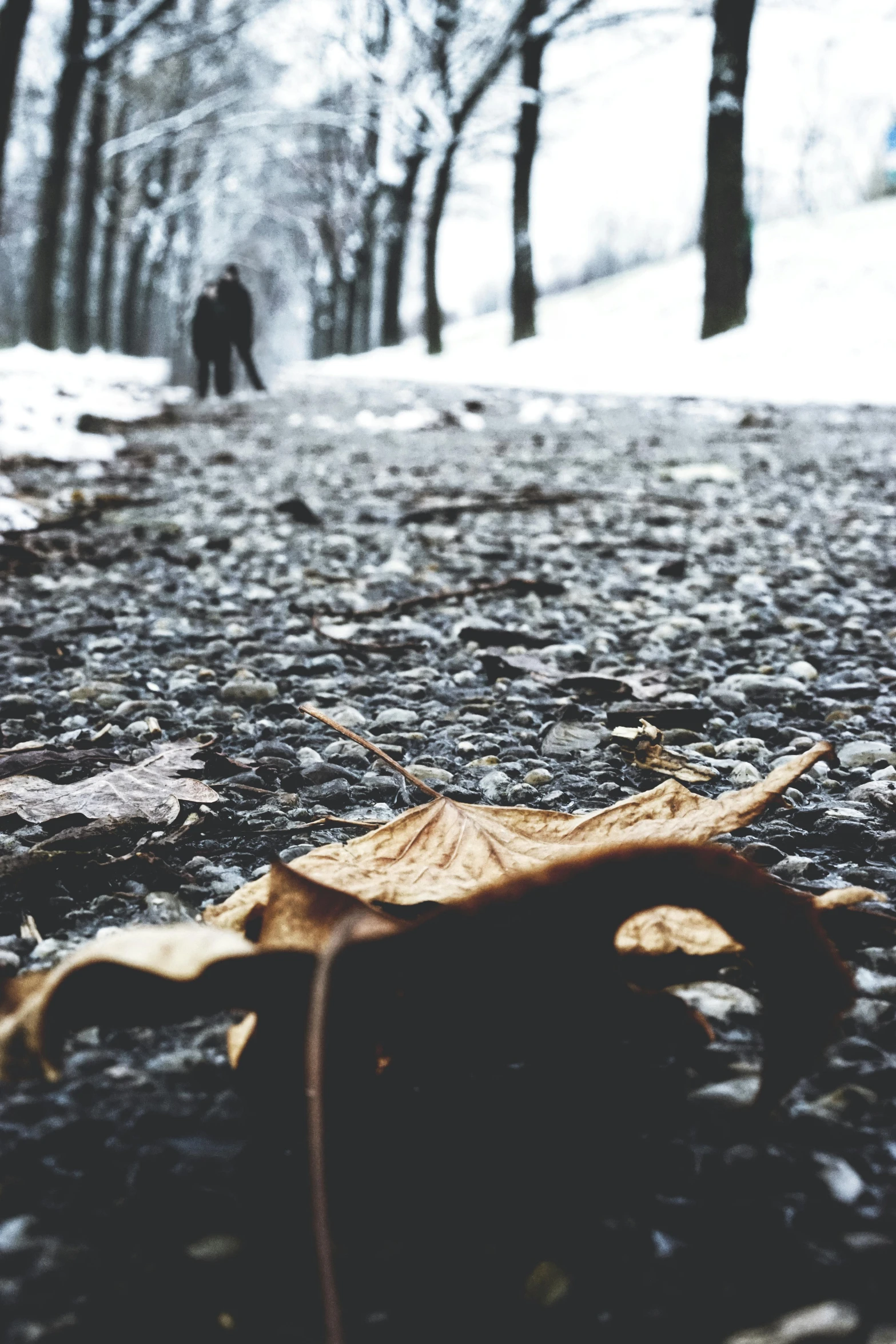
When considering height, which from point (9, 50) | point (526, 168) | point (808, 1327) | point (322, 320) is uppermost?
point (322, 320)

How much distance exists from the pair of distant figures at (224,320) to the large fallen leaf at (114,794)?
838 centimetres

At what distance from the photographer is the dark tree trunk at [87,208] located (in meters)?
17.8

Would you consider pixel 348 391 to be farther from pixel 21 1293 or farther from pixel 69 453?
pixel 21 1293

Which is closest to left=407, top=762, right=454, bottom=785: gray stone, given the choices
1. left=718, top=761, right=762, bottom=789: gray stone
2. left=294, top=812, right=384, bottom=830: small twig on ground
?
left=294, top=812, right=384, bottom=830: small twig on ground

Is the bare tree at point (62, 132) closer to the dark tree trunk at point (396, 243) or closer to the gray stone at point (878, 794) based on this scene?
the dark tree trunk at point (396, 243)

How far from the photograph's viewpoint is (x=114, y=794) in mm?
1279

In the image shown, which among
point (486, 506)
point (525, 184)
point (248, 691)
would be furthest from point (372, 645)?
point (525, 184)

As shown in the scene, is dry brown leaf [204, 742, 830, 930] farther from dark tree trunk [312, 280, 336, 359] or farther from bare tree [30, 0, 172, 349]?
dark tree trunk [312, 280, 336, 359]

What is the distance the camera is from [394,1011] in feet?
2.23

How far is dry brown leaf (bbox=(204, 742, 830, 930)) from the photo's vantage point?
0.85 metres

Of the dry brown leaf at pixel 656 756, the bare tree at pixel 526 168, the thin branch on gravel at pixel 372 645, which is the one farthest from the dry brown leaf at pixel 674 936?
the bare tree at pixel 526 168

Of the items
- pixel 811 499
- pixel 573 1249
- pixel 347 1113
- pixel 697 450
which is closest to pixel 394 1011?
pixel 347 1113

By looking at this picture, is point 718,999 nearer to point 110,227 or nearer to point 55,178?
point 55,178

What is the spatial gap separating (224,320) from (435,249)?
47.3 feet
